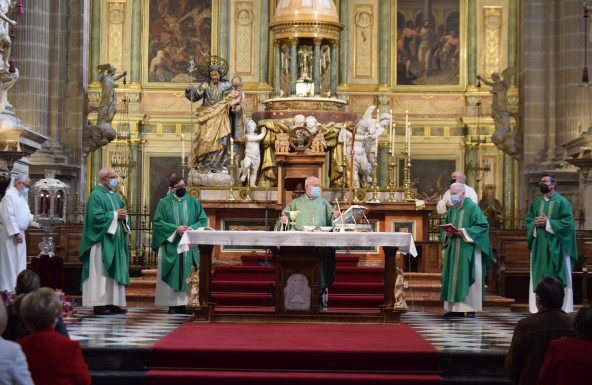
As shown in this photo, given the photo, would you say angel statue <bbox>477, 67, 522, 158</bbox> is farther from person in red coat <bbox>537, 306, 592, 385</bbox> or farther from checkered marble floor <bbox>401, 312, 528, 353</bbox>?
person in red coat <bbox>537, 306, 592, 385</bbox>

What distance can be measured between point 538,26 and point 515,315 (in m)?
12.4

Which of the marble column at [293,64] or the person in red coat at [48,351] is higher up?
the marble column at [293,64]

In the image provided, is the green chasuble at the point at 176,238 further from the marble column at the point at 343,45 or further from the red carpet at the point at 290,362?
the marble column at the point at 343,45

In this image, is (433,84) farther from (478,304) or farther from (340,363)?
(340,363)


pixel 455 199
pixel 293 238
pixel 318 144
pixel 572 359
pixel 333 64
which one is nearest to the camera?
pixel 572 359

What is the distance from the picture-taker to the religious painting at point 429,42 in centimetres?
2838

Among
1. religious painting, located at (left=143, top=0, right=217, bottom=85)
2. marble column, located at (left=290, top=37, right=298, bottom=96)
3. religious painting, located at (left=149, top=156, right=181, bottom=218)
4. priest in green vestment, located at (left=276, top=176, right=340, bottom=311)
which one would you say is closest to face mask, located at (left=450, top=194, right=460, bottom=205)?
priest in green vestment, located at (left=276, top=176, right=340, bottom=311)

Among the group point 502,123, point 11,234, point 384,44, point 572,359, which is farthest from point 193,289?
point 384,44

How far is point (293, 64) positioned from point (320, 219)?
23.9ft

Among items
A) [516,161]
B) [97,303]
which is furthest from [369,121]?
[516,161]

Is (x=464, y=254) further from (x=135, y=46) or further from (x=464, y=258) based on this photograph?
(x=135, y=46)

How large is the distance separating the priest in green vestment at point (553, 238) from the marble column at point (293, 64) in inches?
260

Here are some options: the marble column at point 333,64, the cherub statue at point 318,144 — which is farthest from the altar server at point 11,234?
the marble column at point 333,64

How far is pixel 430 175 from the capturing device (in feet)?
91.4
